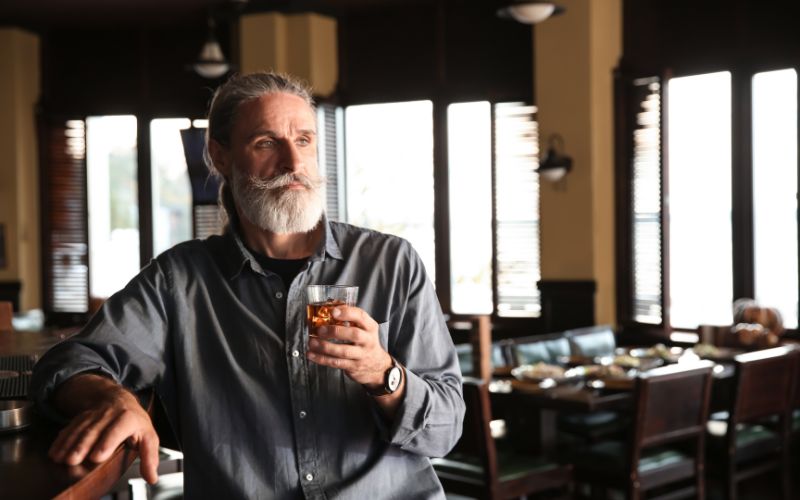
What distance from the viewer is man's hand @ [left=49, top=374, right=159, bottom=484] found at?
4.38 feet

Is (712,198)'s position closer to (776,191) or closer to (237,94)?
(776,191)

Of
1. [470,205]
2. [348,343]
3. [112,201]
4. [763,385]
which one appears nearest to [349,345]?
[348,343]

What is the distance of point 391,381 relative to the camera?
163 centimetres

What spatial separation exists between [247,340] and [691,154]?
18.1 ft

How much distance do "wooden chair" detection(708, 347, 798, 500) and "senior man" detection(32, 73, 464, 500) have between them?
9.56 feet

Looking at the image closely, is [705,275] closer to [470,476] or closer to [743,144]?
[743,144]

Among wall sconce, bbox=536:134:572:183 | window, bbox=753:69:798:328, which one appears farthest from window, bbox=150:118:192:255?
window, bbox=753:69:798:328

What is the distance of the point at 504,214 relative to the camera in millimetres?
7574

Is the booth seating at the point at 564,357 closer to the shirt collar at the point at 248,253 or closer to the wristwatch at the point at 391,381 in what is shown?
the shirt collar at the point at 248,253

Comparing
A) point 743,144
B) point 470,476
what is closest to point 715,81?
point 743,144

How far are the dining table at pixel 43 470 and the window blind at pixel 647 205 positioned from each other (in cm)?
559

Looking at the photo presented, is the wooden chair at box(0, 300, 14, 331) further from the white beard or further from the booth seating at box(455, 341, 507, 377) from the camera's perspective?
the booth seating at box(455, 341, 507, 377)

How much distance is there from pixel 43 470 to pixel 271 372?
522 mm

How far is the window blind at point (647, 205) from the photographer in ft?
22.2
